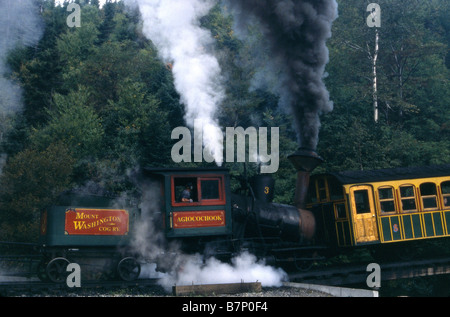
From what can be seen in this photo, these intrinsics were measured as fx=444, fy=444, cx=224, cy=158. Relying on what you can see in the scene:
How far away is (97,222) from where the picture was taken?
12336mm

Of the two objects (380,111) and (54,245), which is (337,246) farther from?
(380,111)

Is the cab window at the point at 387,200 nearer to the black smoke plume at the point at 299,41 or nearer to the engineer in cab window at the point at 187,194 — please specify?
the black smoke plume at the point at 299,41

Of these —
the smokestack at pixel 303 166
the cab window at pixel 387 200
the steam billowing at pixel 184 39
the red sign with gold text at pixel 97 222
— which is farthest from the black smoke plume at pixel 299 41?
the red sign with gold text at pixel 97 222

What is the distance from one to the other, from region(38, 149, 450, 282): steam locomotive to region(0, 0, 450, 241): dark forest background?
7253 millimetres

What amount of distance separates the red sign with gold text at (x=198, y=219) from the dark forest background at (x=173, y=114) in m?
8.33

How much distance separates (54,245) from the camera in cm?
1173

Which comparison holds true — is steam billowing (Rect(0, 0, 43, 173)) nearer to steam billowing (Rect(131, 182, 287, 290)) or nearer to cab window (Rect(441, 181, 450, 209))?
steam billowing (Rect(131, 182, 287, 290))

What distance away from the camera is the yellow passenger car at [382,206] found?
1377cm

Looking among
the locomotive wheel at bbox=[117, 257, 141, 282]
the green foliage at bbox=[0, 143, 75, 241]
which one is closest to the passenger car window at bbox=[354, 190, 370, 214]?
the locomotive wheel at bbox=[117, 257, 141, 282]

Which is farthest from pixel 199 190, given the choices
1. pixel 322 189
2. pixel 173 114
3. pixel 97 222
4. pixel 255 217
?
pixel 173 114

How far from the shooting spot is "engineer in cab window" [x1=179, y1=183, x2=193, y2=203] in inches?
477

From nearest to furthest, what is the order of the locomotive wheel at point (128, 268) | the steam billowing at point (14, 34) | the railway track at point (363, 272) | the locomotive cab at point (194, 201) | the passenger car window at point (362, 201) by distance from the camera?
the locomotive cab at point (194, 201) → the locomotive wheel at point (128, 268) → the railway track at point (363, 272) → the passenger car window at point (362, 201) → the steam billowing at point (14, 34)

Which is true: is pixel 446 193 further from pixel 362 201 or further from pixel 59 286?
pixel 59 286
